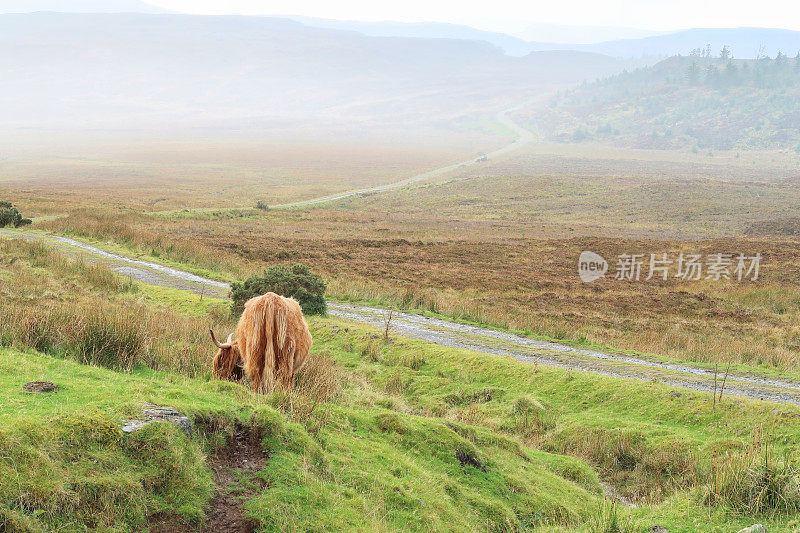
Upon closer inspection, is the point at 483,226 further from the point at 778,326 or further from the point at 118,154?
the point at 118,154

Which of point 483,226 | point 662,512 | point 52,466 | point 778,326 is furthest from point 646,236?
point 52,466

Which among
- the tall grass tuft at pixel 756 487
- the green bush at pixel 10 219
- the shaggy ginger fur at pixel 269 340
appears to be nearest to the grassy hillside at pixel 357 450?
the tall grass tuft at pixel 756 487

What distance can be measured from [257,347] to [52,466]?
394 cm

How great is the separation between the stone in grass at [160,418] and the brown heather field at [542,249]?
15.5 metres

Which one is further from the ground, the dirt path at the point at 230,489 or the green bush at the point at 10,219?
the green bush at the point at 10,219

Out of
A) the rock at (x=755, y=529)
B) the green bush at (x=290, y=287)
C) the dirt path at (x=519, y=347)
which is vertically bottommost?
the dirt path at (x=519, y=347)

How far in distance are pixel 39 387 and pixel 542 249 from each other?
44739mm

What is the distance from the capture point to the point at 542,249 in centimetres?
4731

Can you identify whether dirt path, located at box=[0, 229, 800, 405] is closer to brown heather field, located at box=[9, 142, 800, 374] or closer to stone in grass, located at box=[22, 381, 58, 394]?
brown heather field, located at box=[9, 142, 800, 374]

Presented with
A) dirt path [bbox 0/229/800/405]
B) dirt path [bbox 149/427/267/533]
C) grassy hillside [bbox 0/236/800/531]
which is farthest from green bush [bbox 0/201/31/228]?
dirt path [bbox 149/427/267/533]

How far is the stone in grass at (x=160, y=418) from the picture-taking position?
4.88 meters

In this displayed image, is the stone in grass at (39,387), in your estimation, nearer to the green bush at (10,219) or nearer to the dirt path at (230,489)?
the dirt path at (230,489)

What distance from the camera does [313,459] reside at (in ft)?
18.6

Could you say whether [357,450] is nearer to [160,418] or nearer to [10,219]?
[160,418]
